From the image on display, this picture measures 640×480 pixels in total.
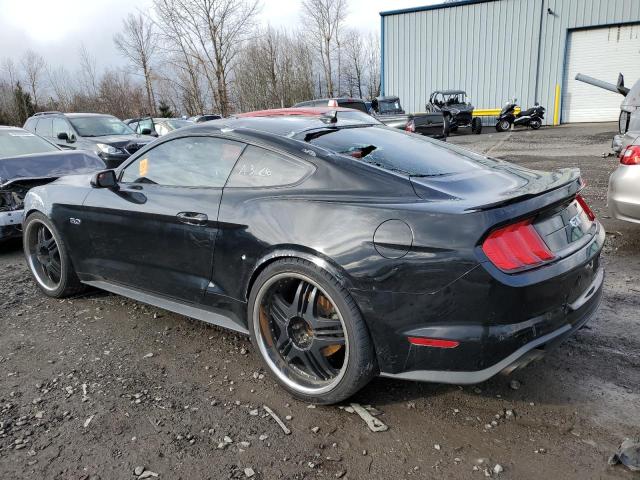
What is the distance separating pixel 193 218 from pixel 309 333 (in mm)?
975

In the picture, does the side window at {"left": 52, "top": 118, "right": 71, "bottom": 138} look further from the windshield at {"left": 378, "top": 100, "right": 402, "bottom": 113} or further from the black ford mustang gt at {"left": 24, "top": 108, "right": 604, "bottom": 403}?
the windshield at {"left": 378, "top": 100, "right": 402, "bottom": 113}

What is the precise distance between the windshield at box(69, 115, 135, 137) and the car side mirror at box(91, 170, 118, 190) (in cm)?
827

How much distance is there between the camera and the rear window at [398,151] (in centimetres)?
272

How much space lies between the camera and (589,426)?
2.28 m

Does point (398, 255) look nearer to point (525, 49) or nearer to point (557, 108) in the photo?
point (557, 108)

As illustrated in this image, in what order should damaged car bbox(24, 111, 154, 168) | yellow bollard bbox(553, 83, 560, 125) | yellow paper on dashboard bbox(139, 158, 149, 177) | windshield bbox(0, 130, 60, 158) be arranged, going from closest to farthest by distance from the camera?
yellow paper on dashboard bbox(139, 158, 149, 177) → windshield bbox(0, 130, 60, 158) → damaged car bbox(24, 111, 154, 168) → yellow bollard bbox(553, 83, 560, 125)

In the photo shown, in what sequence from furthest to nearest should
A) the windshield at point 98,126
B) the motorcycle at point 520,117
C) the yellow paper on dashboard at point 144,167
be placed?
the motorcycle at point 520,117 → the windshield at point 98,126 → the yellow paper on dashboard at point 144,167

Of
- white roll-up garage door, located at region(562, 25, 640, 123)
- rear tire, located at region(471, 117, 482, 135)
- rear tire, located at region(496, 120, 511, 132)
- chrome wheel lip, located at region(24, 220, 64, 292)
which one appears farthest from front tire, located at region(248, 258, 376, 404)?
white roll-up garage door, located at region(562, 25, 640, 123)

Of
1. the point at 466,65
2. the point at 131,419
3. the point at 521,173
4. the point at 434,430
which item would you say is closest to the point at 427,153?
the point at 521,173

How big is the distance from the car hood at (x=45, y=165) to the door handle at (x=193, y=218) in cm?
365

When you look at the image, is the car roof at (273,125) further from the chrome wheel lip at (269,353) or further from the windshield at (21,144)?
the windshield at (21,144)

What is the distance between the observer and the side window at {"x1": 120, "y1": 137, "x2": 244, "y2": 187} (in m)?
2.99

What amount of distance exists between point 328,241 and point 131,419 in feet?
4.47

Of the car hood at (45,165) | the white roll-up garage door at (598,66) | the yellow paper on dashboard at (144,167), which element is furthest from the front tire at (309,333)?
the white roll-up garage door at (598,66)
